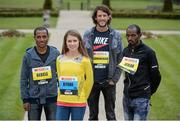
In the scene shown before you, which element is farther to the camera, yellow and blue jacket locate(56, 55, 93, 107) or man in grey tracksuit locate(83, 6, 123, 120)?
man in grey tracksuit locate(83, 6, 123, 120)

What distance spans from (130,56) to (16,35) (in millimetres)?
18091

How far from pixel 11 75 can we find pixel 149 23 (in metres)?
20.5

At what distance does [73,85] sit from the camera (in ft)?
24.2

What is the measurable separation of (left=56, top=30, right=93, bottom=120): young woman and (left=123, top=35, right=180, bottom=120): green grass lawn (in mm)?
3824

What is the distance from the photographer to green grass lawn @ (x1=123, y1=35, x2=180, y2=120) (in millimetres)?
11344

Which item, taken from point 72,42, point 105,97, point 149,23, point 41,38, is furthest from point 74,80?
point 149,23

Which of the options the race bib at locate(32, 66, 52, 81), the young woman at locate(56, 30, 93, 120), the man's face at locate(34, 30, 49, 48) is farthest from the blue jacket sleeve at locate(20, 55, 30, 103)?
the young woman at locate(56, 30, 93, 120)

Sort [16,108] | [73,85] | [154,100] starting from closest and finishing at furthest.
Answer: [73,85] → [16,108] → [154,100]

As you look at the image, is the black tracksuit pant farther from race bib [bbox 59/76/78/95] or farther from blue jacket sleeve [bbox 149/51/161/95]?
race bib [bbox 59/76/78/95]

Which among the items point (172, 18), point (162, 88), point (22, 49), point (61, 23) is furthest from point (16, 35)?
point (172, 18)

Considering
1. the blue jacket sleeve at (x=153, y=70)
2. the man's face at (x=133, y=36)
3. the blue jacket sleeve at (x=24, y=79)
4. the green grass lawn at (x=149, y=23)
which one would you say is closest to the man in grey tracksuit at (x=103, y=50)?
the man's face at (x=133, y=36)

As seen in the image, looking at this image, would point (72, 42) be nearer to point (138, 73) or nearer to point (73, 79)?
point (73, 79)

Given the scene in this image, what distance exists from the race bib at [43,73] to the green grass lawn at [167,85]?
12.2ft

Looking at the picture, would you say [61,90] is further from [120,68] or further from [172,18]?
[172,18]
